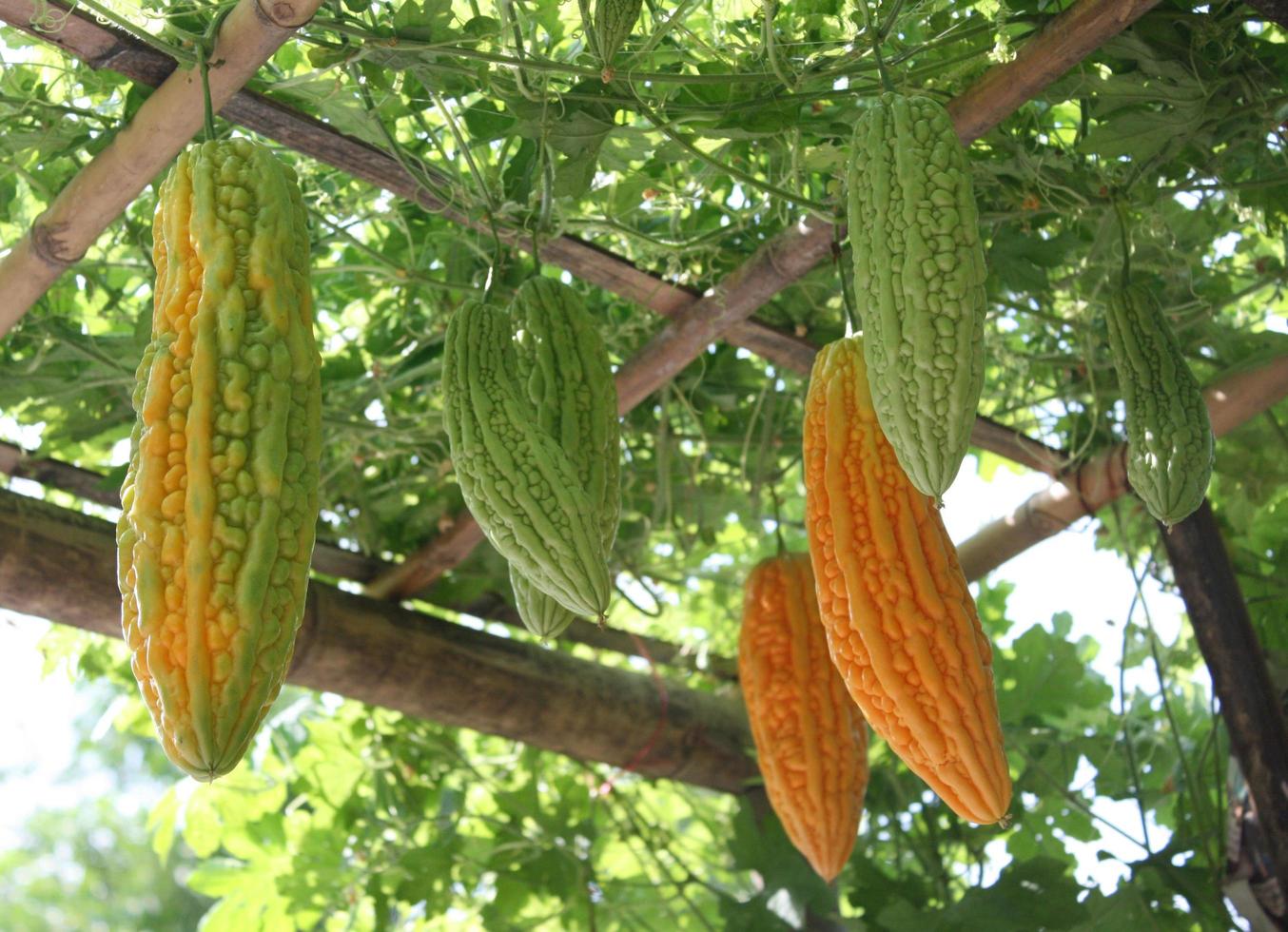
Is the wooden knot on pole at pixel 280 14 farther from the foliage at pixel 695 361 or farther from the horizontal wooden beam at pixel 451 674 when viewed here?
→ the horizontal wooden beam at pixel 451 674

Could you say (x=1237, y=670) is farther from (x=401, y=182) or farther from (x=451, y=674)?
(x=401, y=182)

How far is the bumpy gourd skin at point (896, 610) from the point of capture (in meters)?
1.29

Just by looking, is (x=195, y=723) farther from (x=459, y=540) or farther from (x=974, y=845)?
(x=974, y=845)

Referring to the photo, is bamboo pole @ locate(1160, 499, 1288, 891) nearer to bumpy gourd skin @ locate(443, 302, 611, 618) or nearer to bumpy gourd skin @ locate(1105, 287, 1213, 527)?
bumpy gourd skin @ locate(1105, 287, 1213, 527)

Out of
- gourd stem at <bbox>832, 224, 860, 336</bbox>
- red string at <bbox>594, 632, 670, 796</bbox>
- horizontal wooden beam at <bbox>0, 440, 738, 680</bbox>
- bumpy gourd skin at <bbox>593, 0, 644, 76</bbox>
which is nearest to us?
bumpy gourd skin at <bbox>593, 0, 644, 76</bbox>

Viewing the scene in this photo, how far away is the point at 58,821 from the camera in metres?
16.6

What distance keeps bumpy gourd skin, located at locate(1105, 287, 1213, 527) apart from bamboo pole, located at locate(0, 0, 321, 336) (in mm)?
902

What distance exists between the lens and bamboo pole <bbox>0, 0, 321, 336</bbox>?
50.9 inches

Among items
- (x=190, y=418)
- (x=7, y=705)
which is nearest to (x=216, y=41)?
(x=190, y=418)

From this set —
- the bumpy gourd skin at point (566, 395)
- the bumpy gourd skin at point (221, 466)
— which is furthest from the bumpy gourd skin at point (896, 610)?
the bumpy gourd skin at point (221, 466)

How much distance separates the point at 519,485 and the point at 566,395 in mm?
220

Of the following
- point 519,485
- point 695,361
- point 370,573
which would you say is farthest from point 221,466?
point 370,573

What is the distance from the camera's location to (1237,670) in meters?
2.05

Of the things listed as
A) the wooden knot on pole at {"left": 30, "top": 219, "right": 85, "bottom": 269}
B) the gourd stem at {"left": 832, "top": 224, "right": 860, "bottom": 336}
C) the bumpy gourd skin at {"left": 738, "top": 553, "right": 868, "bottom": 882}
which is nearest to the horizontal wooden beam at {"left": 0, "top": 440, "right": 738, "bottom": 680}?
the bumpy gourd skin at {"left": 738, "top": 553, "right": 868, "bottom": 882}
